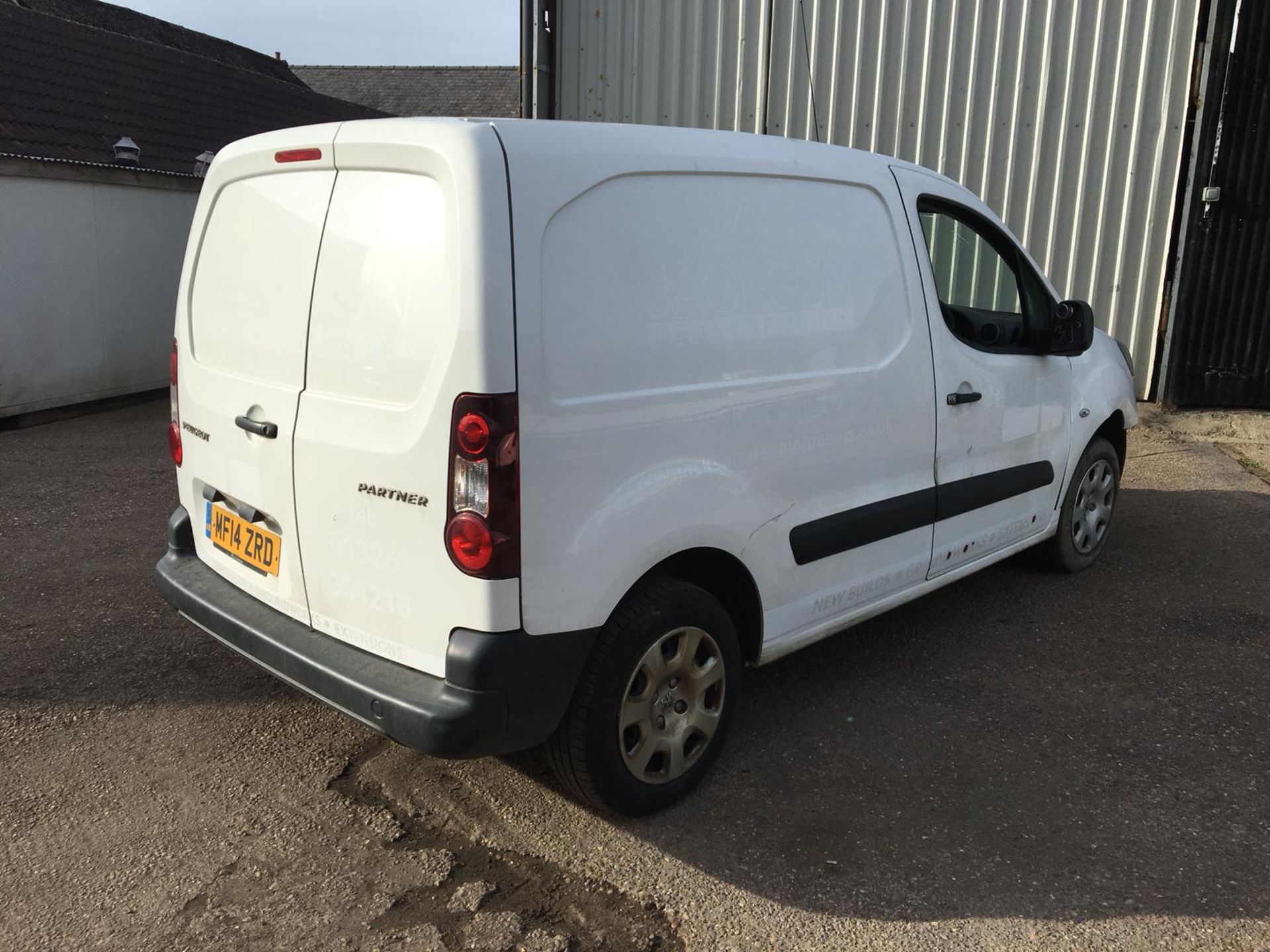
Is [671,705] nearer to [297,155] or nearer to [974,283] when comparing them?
[297,155]

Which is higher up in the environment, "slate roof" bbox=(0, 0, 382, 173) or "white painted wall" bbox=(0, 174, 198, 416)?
Answer: "slate roof" bbox=(0, 0, 382, 173)

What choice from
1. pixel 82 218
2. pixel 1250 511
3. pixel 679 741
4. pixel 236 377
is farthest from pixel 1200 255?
pixel 82 218

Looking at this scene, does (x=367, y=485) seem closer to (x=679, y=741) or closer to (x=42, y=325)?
(x=679, y=741)

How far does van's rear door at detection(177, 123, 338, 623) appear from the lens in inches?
116

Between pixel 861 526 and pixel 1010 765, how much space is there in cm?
→ 91

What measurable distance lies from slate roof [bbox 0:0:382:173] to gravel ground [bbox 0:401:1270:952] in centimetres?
905

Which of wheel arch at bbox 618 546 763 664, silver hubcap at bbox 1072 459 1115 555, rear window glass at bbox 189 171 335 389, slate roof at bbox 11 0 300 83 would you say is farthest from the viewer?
slate roof at bbox 11 0 300 83

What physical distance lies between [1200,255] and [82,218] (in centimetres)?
966

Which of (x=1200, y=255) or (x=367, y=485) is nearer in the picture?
(x=367, y=485)

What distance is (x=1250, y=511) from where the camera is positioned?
639 centimetres

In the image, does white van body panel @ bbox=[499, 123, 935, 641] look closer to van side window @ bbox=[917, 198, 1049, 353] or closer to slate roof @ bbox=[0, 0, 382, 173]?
van side window @ bbox=[917, 198, 1049, 353]

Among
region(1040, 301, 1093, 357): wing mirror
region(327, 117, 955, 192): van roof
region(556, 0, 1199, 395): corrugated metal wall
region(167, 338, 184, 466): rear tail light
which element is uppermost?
region(556, 0, 1199, 395): corrugated metal wall

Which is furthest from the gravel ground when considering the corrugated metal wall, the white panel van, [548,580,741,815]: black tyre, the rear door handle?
the corrugated metal wall

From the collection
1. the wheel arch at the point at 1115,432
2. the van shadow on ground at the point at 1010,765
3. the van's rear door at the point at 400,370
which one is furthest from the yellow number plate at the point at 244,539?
the wheel arch at the point at 1115,432
